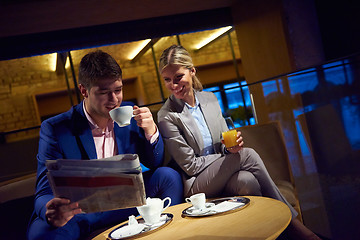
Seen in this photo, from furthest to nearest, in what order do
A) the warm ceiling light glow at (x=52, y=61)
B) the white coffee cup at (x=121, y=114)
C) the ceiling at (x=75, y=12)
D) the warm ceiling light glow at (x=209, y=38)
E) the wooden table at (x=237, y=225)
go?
the warm ceiling light glow at (x=209, y=38) < the warm ceiling light glow at (x=52, y=61) < the ceiling at (x=75, y=12) < the white coffee cup at (x=121, y=114) < the wooden table at (x=237, y=225)

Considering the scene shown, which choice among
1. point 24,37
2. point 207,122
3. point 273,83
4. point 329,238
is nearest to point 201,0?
point 273,83

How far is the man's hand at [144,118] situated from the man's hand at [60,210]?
0.59 metres

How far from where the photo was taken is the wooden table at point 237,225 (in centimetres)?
101

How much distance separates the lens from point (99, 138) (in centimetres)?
183

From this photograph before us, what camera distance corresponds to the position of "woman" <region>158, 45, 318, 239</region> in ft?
5.79

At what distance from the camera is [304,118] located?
3055 millimetres

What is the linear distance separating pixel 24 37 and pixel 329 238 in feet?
12.6

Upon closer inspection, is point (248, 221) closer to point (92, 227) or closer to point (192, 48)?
point (92, 227)

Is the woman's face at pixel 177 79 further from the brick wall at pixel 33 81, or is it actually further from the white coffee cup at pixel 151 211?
the brick wall at pixel 33 81

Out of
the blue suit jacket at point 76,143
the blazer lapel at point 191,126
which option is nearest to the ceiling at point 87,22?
the blazer lapel at point 191,126

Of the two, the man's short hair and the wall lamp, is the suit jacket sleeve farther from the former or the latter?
the wall lamp

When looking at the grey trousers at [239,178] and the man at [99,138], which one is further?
the grey trousers at [239,178]

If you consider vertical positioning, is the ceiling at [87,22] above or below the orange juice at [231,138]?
above

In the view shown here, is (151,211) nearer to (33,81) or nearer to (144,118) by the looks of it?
(144,118)
